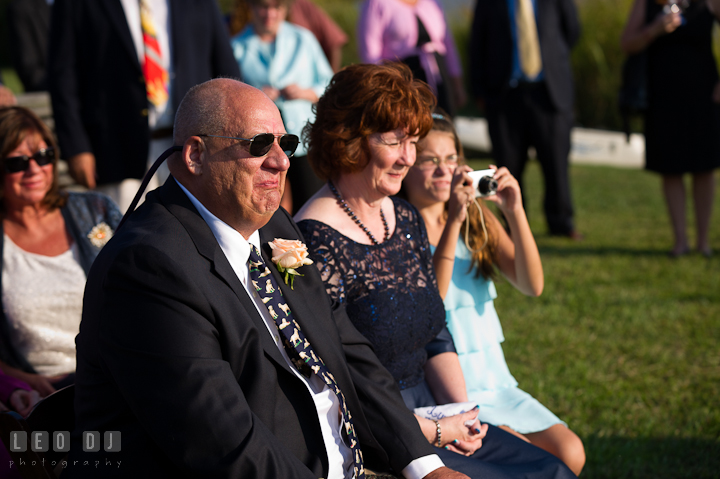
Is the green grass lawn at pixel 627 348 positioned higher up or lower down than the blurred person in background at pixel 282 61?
lower down

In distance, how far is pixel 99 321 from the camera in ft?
5.85

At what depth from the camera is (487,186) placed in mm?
2971

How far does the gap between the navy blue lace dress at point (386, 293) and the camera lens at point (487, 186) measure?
42cm

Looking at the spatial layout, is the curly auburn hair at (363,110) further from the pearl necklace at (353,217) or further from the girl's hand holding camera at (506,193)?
the girl's hand holding camera at (506,193)

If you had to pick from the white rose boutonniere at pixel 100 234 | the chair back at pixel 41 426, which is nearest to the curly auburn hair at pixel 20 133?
the white rose boutonniere at pixel 100 234

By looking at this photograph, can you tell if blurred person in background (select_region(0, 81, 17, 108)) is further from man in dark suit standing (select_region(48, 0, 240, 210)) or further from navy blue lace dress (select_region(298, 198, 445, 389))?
navy blue lace dress (select_region(298, 198, 445, 389))

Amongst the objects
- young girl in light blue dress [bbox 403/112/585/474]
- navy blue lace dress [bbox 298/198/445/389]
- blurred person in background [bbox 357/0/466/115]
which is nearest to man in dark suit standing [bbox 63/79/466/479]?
navy blue lace dress [bbox 298/198/445/389]

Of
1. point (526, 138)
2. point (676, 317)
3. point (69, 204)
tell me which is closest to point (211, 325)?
point (69, 204)

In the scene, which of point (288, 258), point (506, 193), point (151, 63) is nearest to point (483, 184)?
point (506, 193)

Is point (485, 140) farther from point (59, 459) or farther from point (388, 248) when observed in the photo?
point (59, 459)

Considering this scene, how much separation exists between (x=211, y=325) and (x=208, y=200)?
0.39 meters

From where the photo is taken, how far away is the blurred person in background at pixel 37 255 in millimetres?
3133

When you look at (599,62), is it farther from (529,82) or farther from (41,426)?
(41,426)

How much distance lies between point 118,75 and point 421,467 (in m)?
3.27
